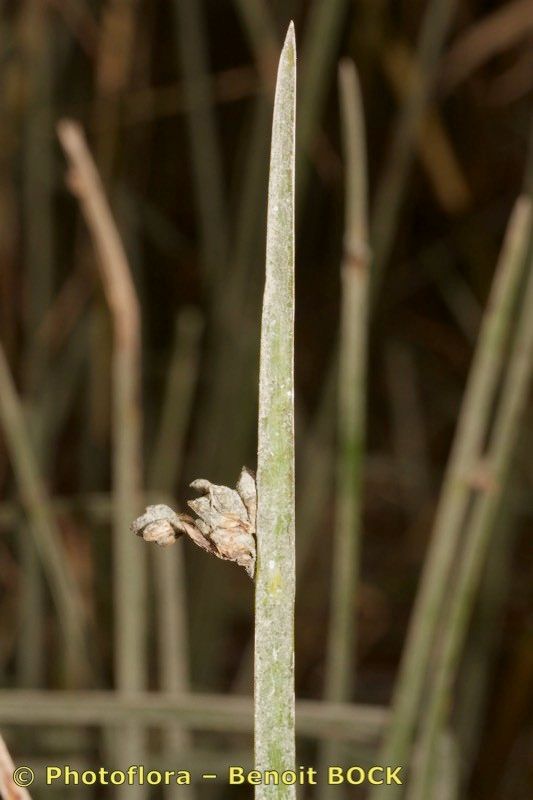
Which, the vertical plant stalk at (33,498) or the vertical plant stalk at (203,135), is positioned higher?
the vertical plant stalk at (203,135)

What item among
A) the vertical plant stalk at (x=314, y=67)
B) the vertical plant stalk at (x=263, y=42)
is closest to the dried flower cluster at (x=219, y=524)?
the vertical plant stalk at (x=314, y=67)

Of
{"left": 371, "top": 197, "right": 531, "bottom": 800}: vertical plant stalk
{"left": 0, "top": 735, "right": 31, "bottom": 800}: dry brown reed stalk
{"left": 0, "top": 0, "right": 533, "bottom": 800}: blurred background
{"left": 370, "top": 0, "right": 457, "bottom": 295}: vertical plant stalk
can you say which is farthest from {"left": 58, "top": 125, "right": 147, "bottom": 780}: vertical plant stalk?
{"left": 370, "top": 0, "right": 457, "bottom": 295}: vertical plant stalk

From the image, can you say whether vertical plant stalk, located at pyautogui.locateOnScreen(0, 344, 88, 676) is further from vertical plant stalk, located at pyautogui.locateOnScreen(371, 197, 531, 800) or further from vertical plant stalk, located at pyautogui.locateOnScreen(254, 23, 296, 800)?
vertical plant stalk, located at pyautogui.locateOnScreen(254, 23, 296, 800)

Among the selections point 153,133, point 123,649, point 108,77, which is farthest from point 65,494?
point 123,649

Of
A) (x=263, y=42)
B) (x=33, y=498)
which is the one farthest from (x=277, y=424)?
(x=263, y=42)

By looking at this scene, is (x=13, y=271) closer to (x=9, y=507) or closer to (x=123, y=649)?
(x=9, y=507)

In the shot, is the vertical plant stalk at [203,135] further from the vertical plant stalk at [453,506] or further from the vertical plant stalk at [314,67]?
the vertical plant stalk at [453,506]
